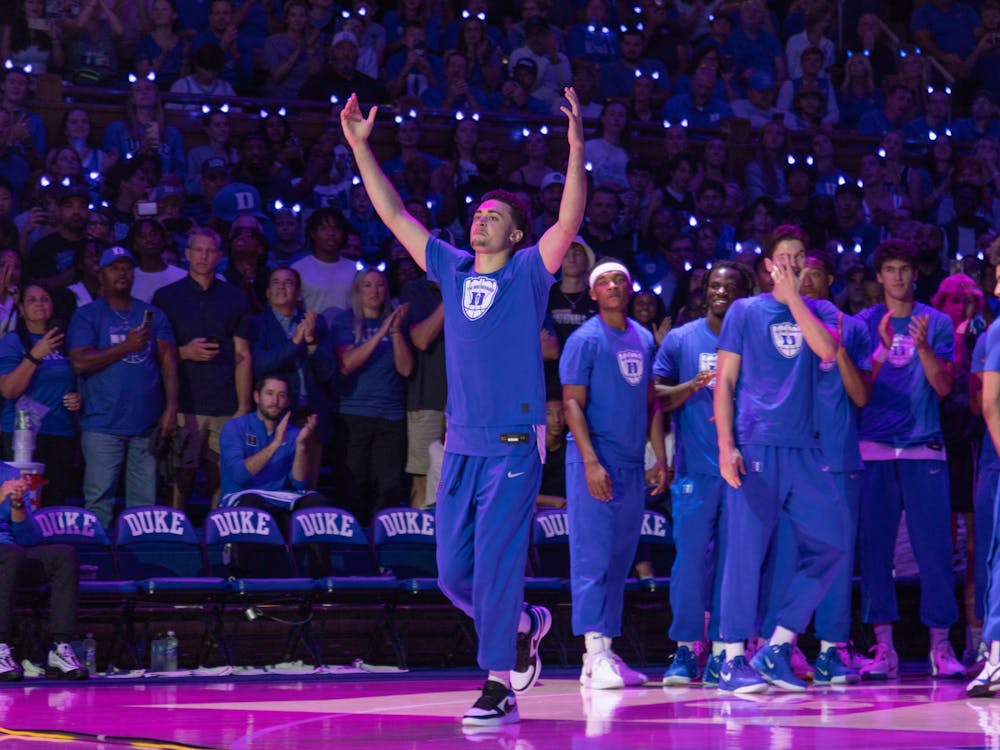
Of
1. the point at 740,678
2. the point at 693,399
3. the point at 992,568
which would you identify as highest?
the point at 693,399

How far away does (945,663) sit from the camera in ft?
31.0

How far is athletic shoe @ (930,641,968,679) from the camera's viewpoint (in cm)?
941

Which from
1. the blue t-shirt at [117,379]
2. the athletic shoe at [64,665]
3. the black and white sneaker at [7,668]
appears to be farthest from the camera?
the blue t-shirt at [117,379]

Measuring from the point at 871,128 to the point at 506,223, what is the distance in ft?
35.1

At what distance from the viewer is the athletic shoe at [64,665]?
9.15m

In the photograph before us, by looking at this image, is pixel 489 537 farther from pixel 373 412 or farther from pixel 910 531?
pixel 373 412

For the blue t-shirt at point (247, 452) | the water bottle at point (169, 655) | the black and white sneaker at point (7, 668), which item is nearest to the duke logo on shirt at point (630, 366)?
the blue t-shirt at point (247, 452)

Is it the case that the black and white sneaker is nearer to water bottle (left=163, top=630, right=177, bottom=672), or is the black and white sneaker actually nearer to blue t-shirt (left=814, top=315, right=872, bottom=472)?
water bottle (left=163, top=630, right=177, bottom=672)

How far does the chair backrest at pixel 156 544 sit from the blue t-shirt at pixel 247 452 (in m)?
0.55

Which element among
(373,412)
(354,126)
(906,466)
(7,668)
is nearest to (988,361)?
(906,466)

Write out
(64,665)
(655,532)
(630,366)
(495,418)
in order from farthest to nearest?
1. (655,532)
2. (64,665)
3. (630,366)
4. (495,418)

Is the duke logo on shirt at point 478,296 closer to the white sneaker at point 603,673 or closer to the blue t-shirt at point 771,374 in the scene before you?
the blue t-shirt at point 771,374

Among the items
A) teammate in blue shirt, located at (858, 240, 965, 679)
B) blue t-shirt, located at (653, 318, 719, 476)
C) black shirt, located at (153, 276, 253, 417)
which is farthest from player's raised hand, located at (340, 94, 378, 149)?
black shirt, located at (153, 276, 253, 417)

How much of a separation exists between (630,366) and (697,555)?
3.62 feet
